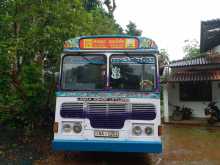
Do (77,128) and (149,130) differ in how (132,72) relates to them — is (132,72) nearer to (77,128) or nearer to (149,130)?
(149,130)

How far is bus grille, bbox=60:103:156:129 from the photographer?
6.64 meters

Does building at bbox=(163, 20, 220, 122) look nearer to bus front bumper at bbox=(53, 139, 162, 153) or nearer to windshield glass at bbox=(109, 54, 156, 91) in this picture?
windshield glass at bbox=(109, 54, 156, 91)

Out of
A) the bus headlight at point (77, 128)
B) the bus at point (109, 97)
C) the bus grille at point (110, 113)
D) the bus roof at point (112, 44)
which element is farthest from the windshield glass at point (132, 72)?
the bus headlight at point (77, 128)

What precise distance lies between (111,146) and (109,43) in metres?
2.33

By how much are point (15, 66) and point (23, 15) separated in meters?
A: 1.53

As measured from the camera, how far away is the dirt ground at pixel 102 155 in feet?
24.6

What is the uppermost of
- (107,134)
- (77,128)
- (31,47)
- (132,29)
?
(132,29)

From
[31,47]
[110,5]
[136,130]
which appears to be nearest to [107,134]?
[136,130]

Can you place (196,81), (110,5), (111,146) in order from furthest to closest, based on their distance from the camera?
(110,5) < (196,81) < (111,146)

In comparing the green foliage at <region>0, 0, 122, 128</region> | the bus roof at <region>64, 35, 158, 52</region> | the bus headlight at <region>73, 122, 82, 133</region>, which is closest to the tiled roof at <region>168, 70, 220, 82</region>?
the green foliage at <region>0, 0, 122, 128</region>

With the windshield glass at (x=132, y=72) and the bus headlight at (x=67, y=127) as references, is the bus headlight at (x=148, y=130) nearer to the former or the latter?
the windshield glass at (x=132, y=72)

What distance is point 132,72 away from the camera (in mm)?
6887

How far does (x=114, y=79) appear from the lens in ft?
22.6

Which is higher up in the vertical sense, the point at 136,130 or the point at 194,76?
the point at 194,76
